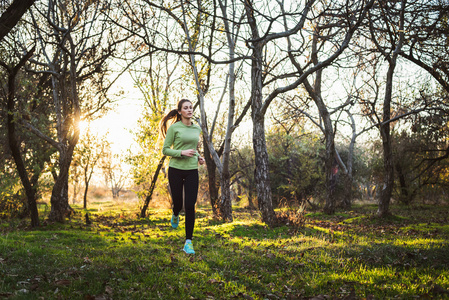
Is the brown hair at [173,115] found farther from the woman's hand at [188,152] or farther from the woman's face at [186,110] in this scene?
the woman's hand at [188,152]

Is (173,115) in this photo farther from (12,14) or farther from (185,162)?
(12,14)

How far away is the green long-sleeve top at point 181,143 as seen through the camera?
19.0 ft

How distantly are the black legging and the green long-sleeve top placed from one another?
110 millimetres

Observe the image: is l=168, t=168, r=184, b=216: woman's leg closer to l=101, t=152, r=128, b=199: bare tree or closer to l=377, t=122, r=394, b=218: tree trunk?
l=377, t=122, r=394, b=218: tree trunk

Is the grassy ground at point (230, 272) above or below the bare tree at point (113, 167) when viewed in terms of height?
below

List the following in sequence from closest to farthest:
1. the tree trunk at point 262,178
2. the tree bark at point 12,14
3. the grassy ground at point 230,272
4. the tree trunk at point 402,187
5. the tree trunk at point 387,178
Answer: the grassy ground at point 230,272, the tree bark at point 12,14, the tree trunk at point 262,178, the tree trunk at point 387,178, the tree trunk at point 402,187

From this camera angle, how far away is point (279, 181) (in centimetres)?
2470

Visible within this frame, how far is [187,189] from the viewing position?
5699 mm

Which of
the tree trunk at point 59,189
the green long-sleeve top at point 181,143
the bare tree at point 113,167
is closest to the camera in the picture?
the green long-sleeve top at point 181,143

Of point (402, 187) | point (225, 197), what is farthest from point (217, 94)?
point (402, 187)

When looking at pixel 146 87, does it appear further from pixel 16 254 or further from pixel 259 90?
pixel 16 254

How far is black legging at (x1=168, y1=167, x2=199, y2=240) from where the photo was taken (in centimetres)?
564

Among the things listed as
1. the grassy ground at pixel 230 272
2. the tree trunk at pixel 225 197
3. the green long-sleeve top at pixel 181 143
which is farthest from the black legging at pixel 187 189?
the tree trunk at pixel 225 197

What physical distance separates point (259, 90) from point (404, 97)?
37.6ft
